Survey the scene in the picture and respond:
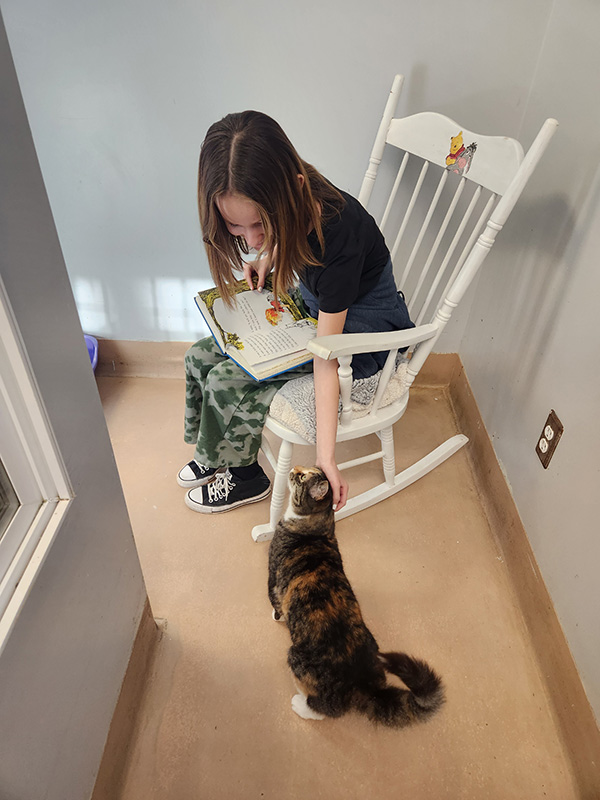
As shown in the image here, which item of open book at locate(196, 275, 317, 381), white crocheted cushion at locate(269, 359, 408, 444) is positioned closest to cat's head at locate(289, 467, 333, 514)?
white crocheted cushion at locate(269, 359, 408, 444)

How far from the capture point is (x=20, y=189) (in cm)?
50

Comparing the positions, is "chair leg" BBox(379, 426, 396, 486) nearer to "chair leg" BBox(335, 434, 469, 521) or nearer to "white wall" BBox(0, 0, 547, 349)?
"chair leg" BBox(335, 434, 469, 521)

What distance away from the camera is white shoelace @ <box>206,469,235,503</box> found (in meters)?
1.36

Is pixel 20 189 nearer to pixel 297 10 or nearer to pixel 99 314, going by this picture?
pixel 297 10

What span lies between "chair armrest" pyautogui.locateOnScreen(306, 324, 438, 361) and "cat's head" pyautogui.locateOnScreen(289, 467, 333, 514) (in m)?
0.22

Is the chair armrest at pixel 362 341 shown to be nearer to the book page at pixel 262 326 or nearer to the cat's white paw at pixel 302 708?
the book page at pixel 262 326

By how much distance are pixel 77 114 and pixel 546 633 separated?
1691 millimetres

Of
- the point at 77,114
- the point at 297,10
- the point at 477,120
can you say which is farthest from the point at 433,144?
the point at 77,114

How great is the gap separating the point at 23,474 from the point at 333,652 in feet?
1.83

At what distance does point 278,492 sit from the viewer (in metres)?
1.22

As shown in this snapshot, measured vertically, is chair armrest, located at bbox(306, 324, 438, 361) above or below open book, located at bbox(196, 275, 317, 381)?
above

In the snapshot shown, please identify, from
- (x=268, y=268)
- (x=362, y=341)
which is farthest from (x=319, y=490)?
(x=268, y=268)

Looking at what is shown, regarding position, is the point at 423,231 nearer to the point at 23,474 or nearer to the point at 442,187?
the point at 442,187

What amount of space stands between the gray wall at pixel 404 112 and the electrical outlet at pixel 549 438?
0.03 meters
